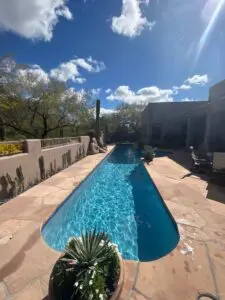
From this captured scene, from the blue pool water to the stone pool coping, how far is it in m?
0.35

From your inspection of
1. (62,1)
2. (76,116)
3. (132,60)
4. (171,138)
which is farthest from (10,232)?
(171,138)

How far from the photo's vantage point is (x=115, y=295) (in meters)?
2.03

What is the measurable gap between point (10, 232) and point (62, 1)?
340 inches

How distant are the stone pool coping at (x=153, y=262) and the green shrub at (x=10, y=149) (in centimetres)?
157

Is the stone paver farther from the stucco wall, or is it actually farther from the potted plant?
the stucco wall

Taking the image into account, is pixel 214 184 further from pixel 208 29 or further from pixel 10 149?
pixel 10 149

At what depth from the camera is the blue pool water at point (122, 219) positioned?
3.86 m

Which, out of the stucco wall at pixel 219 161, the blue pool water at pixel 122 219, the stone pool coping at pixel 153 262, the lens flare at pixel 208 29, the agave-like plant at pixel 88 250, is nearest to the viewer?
the agave-like plant at pixel 88 250

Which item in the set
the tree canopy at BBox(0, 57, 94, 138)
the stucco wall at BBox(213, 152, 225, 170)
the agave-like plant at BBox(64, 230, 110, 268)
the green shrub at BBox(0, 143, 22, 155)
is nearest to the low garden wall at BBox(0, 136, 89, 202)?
the green shrub at BBox(0, 143, 22, 155)

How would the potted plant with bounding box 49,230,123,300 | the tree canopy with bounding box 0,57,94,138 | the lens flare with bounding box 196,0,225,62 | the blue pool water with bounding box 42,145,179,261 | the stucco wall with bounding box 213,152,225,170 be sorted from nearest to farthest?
the potted plant with bounding box 49,230,123,300
the blue pool water with bounding box 42,145,179,261
the lens flare with bounding box 196,0,225,62
the stucco wall with bounding box 213,152,225,170
the tree canopy with bounding box 0,57,94,138

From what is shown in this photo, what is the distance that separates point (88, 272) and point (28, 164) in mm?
5586

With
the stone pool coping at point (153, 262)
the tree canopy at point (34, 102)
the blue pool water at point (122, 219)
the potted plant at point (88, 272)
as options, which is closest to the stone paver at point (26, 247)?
the stone pool coping at point (153, 262)

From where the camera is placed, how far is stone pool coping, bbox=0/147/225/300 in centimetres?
234

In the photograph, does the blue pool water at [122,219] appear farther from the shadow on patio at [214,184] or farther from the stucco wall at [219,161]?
the stucco wall at [219,161]
